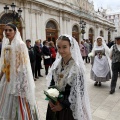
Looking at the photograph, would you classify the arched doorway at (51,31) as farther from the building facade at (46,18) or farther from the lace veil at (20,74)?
the lace veil at (20,74)

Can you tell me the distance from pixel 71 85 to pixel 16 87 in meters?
1.09

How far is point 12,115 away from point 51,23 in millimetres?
16014

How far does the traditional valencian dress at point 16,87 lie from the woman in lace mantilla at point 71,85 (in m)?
0.80

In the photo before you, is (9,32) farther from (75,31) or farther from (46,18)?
(75,31)

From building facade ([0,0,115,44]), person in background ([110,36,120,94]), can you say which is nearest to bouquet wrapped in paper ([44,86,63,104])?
person in background ([110,36,120,94])

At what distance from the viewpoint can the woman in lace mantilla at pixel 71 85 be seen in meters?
1.77

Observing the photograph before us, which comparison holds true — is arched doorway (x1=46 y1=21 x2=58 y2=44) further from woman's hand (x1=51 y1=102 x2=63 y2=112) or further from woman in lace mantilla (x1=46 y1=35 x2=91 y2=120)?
woman's hand (x1=51 y1=102 x2=63 y2=112)

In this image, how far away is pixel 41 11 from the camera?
1556 cm

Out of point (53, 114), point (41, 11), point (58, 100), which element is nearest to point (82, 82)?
point (58, 100)

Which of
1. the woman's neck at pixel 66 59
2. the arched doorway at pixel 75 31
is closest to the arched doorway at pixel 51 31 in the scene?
the arched doorway at pixel 75 31

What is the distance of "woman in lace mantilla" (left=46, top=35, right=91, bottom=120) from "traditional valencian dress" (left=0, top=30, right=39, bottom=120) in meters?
0.80

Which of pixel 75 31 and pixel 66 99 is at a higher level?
pixel 75 31

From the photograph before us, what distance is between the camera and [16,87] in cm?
252

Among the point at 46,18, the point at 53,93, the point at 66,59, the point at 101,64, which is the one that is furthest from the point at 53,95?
the point at 46,18
